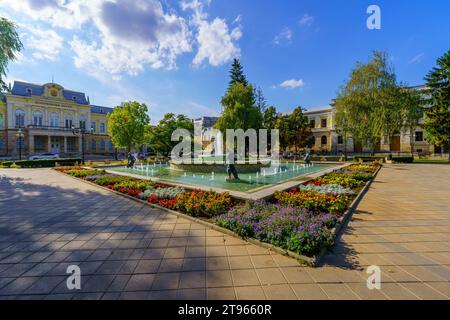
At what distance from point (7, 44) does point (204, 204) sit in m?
21.9

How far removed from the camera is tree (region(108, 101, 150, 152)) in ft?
95.7

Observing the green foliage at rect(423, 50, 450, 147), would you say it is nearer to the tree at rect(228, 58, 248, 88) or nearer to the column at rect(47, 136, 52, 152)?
the tree at rect(228, 58, 248, 88)

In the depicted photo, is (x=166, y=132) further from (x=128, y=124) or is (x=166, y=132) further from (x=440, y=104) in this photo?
(x=440, y=104)

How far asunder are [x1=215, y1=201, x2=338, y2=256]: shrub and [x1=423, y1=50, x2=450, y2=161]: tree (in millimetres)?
30652

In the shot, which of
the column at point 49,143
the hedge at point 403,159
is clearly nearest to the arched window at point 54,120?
the column at point 49,143

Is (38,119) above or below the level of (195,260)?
above

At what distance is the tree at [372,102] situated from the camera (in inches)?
849

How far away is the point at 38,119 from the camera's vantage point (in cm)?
4288

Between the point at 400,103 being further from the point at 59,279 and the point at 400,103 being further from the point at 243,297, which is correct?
the point at 59,279

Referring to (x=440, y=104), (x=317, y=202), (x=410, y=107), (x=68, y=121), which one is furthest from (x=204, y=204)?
(x=68, y=121)

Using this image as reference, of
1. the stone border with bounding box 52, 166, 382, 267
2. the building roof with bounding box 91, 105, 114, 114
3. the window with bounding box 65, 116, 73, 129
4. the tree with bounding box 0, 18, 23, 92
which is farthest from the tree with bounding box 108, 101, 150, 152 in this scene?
the building roof with bounding box 91, 105, 114, 114

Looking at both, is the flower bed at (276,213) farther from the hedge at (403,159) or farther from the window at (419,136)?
the window at (419,136)
